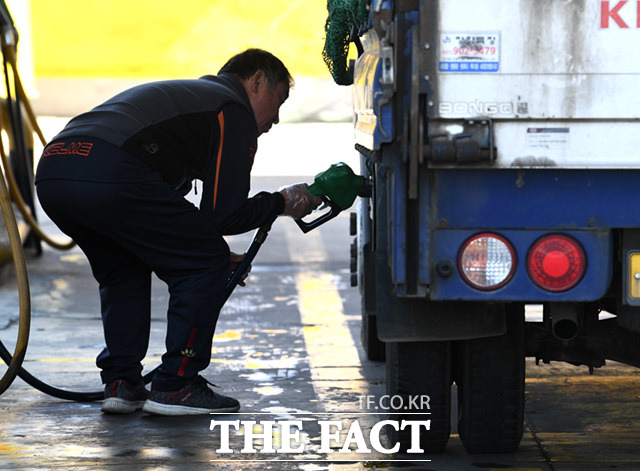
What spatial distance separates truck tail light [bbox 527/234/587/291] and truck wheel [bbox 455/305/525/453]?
0.48m

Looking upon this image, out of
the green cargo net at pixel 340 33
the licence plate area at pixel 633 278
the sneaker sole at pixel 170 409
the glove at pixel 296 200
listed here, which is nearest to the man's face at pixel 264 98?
the green cargo net at pixel 340 33

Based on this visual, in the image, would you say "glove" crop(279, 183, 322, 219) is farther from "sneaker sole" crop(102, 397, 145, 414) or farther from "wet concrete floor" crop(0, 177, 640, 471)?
"sneaker sole" crop(102, 397, 145, 414)

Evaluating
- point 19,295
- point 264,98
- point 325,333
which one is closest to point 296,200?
point 264,98

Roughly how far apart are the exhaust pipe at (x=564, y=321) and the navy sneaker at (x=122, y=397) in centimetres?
194

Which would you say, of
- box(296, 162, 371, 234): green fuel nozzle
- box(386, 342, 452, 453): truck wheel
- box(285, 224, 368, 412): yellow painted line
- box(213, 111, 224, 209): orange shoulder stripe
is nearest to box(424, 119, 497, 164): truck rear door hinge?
box(386, 342, 452, 453): truck wheel

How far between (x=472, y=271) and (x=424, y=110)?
0.53m

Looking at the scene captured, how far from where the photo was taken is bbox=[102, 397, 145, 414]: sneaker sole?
15.4ft

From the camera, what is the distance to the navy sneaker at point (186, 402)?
465 centimetres

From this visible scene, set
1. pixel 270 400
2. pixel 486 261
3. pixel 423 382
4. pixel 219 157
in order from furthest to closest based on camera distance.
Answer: pixel 270 400 → pixel 219 157 → pixel 423 382 → pixel 486 261

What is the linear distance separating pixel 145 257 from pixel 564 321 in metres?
1.79

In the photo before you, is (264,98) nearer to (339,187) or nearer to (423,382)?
(339,187)

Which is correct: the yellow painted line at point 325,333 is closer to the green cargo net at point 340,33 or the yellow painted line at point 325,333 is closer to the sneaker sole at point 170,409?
the sneaker sole at point 170,409

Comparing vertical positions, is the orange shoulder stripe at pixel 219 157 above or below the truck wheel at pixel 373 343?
above

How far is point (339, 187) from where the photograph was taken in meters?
4.55
